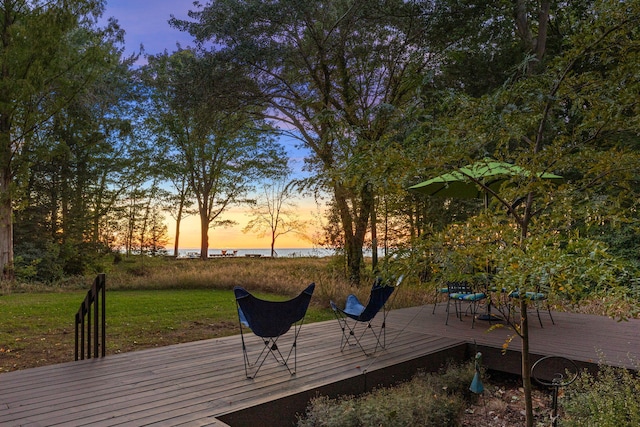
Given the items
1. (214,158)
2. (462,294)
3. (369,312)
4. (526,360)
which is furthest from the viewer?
(214,158)

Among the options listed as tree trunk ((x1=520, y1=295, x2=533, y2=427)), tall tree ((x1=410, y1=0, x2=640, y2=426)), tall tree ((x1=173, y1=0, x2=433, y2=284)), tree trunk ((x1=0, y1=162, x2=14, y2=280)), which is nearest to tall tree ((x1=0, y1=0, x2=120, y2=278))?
tree trunk ((x1=0, y1=162, x2=14, y2=280))

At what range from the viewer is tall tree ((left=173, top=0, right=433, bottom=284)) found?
8945mm

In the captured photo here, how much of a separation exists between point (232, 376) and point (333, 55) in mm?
8608

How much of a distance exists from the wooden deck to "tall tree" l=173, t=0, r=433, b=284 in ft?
15.2

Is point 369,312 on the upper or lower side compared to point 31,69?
lower

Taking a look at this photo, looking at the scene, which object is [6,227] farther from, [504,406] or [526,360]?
[526,360]

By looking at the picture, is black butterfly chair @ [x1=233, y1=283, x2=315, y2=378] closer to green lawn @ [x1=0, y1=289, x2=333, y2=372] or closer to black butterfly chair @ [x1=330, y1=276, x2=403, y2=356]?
black butterfly chair @ [x1=330, y1=276, x2=403, y2=356]

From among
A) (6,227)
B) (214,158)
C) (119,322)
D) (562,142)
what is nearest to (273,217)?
(214,158)

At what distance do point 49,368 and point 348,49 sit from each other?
9192 millimetres

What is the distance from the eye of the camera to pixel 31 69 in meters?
10.2

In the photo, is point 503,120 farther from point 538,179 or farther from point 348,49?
point 348,49

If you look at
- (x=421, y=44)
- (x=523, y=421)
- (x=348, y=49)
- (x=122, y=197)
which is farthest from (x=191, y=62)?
(x=122, y=197)

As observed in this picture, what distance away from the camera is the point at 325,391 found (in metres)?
3.01

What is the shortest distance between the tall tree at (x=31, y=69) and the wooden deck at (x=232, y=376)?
9.43 meters
